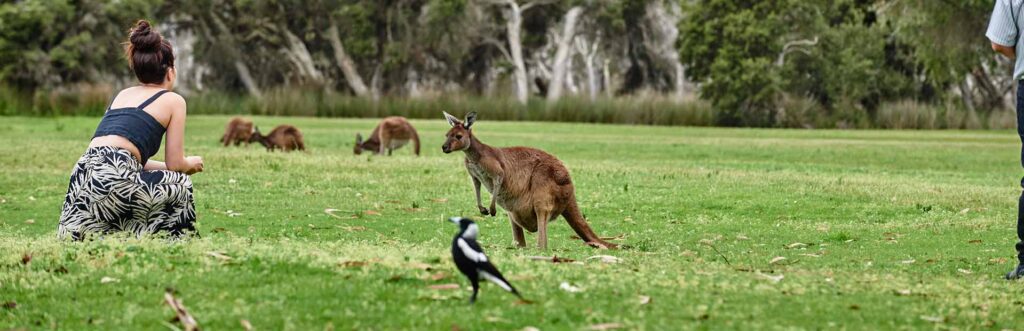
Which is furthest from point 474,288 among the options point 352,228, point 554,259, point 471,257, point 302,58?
point 302,58

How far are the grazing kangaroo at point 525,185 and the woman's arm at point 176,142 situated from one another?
2649 mm

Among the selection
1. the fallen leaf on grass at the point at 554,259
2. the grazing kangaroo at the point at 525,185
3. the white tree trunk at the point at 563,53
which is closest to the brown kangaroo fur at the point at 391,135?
the grazing kangaroo at the point at 525,185

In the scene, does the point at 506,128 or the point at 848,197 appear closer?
the point at 848,197

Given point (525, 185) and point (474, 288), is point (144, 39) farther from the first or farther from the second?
point (474, 288)

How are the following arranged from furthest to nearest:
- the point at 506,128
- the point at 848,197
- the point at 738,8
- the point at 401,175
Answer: the point at 738,8
the point at 506,128
the point at 401,175
the point at 848,197

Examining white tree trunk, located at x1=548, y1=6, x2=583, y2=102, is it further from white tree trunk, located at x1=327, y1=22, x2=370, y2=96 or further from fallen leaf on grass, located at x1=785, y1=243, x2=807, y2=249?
fallen leaf on grass, located at x1=785, y1=243, x2=807, y2=249

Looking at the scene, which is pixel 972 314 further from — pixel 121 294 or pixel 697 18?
pixel 697 18

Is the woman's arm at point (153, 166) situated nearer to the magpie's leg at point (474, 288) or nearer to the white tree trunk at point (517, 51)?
the magpie's leg at point (474, 288)

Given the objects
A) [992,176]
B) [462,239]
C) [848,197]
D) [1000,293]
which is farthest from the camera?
[992,176]

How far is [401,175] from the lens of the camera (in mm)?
20344

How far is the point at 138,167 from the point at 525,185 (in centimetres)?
313

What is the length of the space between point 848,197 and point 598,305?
10.9m

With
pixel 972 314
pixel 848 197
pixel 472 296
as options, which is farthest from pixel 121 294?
pixel 848 197

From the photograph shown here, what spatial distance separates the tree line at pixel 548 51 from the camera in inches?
2009
